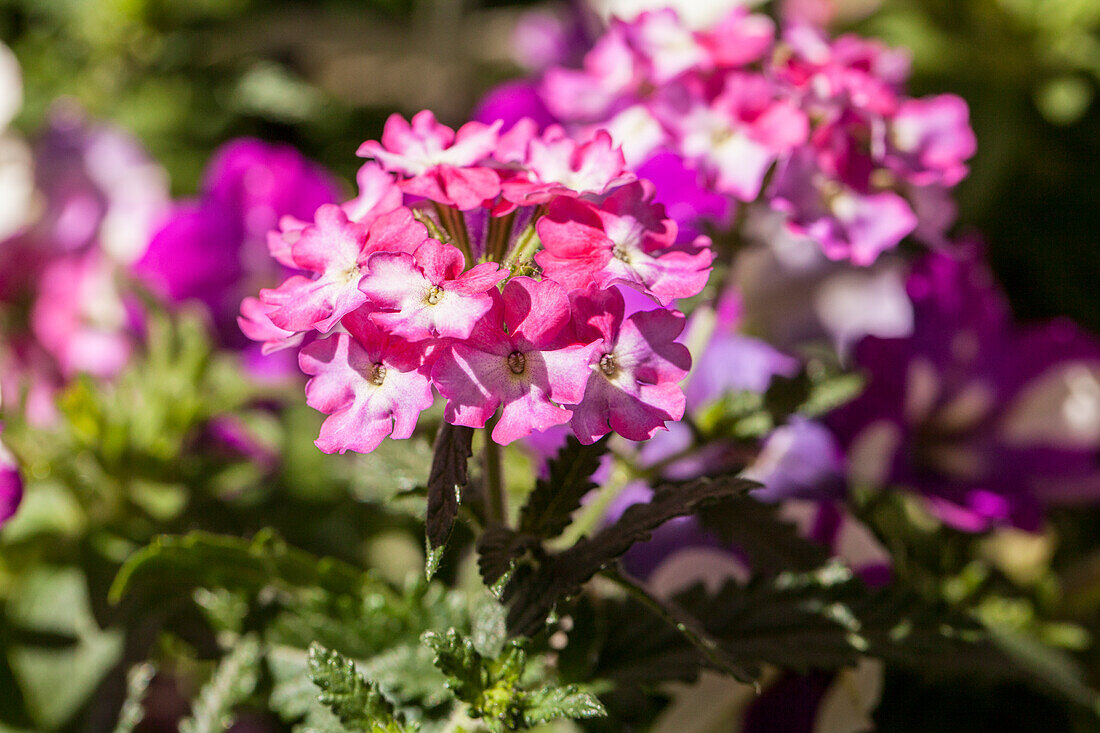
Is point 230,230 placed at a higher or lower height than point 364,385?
lower

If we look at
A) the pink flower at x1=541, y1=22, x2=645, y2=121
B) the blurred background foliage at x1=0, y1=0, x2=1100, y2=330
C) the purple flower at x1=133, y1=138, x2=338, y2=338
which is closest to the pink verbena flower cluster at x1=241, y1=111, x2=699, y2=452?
the pink flower at x1=541, y1=22, x2=645, y2=121

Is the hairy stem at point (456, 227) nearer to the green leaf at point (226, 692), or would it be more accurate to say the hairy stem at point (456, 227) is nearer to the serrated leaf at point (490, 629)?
the serrated leaf at point (490, 629)

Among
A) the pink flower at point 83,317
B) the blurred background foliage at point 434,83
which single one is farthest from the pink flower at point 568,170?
the blurred background foliage at point 434,83

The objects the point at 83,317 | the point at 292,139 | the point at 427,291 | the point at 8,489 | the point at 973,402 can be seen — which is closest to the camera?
the point at 427,291

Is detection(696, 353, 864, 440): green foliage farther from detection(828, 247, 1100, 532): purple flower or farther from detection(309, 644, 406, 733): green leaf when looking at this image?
detection(309, 644, 406, 733): green leaf

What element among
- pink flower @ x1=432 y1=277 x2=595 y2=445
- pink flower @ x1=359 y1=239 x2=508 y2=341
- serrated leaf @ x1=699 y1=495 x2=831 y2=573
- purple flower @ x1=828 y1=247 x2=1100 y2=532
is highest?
pink flower @ x1=359 y1=239 x2=508 y2=341

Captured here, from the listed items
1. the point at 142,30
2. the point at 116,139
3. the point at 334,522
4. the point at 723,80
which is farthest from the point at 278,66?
the point at 723,80

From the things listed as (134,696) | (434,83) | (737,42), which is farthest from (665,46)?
(434,83)

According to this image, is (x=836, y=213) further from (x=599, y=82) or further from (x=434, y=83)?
(x=434, y=83)
